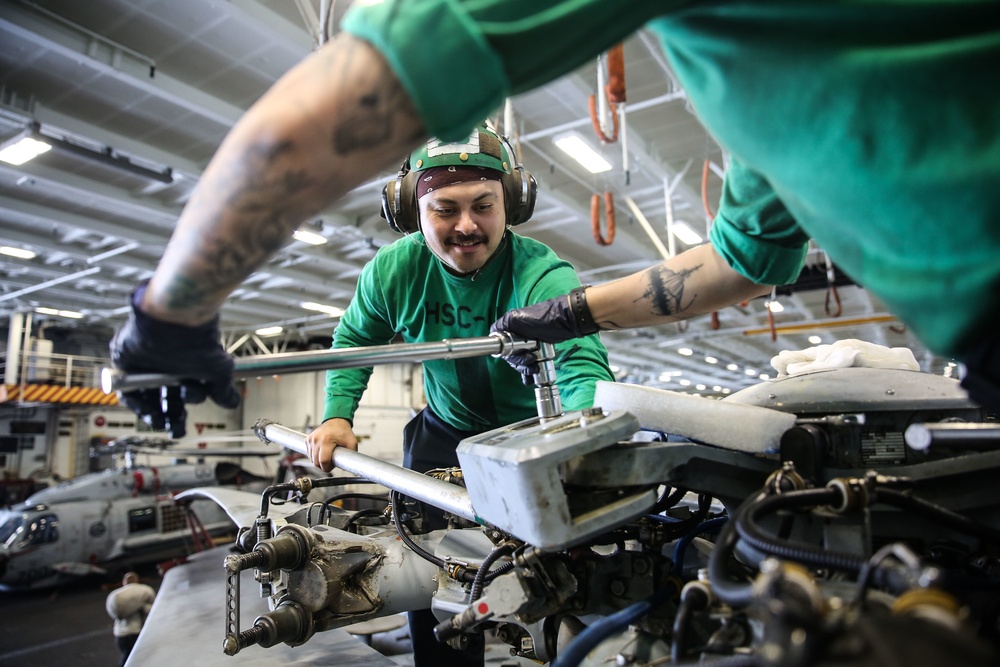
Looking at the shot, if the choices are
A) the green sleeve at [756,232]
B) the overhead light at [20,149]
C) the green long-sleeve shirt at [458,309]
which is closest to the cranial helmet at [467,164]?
the green long-sleeve shirt at [458,309]

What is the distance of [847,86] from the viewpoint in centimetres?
69

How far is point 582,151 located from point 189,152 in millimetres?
4228

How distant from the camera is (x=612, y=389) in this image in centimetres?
126

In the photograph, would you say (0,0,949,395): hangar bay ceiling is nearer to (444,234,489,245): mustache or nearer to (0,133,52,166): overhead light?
(0,133,52,166): overhead light

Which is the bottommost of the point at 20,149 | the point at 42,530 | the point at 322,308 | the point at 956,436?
the point at 42,530

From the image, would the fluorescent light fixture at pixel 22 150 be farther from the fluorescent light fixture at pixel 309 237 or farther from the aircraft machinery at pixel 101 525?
the aircraft machinery at pixel 101 525

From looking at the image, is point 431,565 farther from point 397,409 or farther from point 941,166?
point 397,409

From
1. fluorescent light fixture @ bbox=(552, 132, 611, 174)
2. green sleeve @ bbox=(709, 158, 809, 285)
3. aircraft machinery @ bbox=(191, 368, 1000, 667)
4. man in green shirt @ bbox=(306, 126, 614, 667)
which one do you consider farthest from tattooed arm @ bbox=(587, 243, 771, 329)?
fluorescent light fixture @ bbox=(552, 132, 611, 174)

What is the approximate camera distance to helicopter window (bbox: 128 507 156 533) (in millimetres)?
8156

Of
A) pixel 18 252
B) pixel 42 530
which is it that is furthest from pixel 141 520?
pixel 18 252

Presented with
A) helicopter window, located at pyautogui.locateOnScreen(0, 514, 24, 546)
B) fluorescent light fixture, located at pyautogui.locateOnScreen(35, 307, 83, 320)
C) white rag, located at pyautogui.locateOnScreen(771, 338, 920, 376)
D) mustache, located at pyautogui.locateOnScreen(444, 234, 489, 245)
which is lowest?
helicopter window, located at pyautogui.locateOnScreen(0, 514, 24, 546)

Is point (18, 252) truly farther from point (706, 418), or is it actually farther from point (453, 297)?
point (706, 418)

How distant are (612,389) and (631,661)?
47 cm

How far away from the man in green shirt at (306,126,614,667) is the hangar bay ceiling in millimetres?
1009
